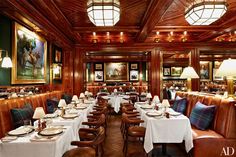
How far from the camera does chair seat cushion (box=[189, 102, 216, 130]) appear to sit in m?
3.73

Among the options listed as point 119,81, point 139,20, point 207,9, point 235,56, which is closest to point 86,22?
point 139,20

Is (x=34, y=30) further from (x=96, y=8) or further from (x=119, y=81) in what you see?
(x=119, y=81)

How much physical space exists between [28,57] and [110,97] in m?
3.59

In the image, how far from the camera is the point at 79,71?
810 centimetres

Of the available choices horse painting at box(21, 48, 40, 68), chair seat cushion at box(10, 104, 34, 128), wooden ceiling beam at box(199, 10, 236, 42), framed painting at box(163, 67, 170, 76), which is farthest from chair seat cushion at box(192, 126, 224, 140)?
framed painting at box(163, 67, 170, 76)

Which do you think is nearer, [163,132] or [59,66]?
[163,132]

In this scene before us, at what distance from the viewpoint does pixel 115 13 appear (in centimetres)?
380

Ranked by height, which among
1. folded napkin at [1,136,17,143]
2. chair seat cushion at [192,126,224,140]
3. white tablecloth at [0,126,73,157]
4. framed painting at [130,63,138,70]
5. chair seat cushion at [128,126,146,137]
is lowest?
chair seat cushion at [128,126,146,137]

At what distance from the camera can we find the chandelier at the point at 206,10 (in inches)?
142

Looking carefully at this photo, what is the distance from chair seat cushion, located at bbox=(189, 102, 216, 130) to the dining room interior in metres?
0.02

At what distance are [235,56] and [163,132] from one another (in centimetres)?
1147

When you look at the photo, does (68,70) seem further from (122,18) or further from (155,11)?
(155,11)

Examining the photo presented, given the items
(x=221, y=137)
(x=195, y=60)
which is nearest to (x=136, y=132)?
(x=221, y=137)

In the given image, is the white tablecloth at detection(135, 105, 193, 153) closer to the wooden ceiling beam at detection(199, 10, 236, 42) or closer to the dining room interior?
the dining room interior
